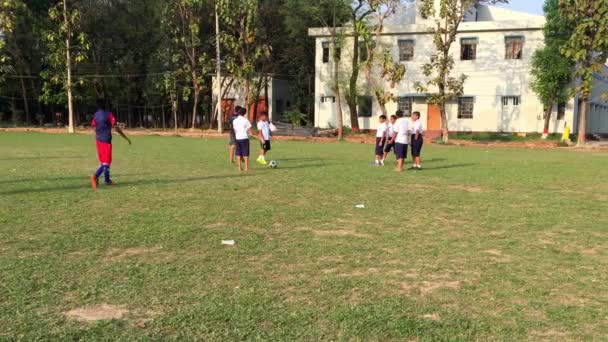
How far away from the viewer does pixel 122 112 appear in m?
51.2

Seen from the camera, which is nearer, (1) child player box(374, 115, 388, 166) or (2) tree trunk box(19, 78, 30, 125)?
(1) child player box(374, 115, 388, 166)

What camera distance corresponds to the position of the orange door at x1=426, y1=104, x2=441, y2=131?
37.3m

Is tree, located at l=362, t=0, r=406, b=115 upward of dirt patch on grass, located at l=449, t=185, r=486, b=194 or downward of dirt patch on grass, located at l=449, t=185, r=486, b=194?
upward

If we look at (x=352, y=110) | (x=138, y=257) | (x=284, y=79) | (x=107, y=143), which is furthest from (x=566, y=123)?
(x=138, y=257)

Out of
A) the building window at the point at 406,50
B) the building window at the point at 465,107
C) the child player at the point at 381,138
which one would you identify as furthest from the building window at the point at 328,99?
the child player at the point at 381,138

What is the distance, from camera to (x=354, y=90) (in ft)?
123

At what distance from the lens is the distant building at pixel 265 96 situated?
43438mm

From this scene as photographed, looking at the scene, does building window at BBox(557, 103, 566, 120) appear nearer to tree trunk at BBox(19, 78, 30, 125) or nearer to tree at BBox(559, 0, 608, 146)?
tree at BBox(559, 0, 608, 146)

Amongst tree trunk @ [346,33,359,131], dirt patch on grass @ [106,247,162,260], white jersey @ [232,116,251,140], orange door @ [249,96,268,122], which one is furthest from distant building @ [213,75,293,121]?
dirt patch on grass @ [106,247,162,260]

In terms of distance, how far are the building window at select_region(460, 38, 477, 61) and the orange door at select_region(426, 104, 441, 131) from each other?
12.1ft

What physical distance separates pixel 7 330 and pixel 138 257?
6.54 feet

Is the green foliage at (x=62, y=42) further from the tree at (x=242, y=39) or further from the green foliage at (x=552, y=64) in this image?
the green foliage at (x=552, y=64)

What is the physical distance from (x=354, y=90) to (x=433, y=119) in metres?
5.63

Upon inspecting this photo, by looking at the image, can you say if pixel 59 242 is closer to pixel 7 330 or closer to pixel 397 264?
pixel 7 330
